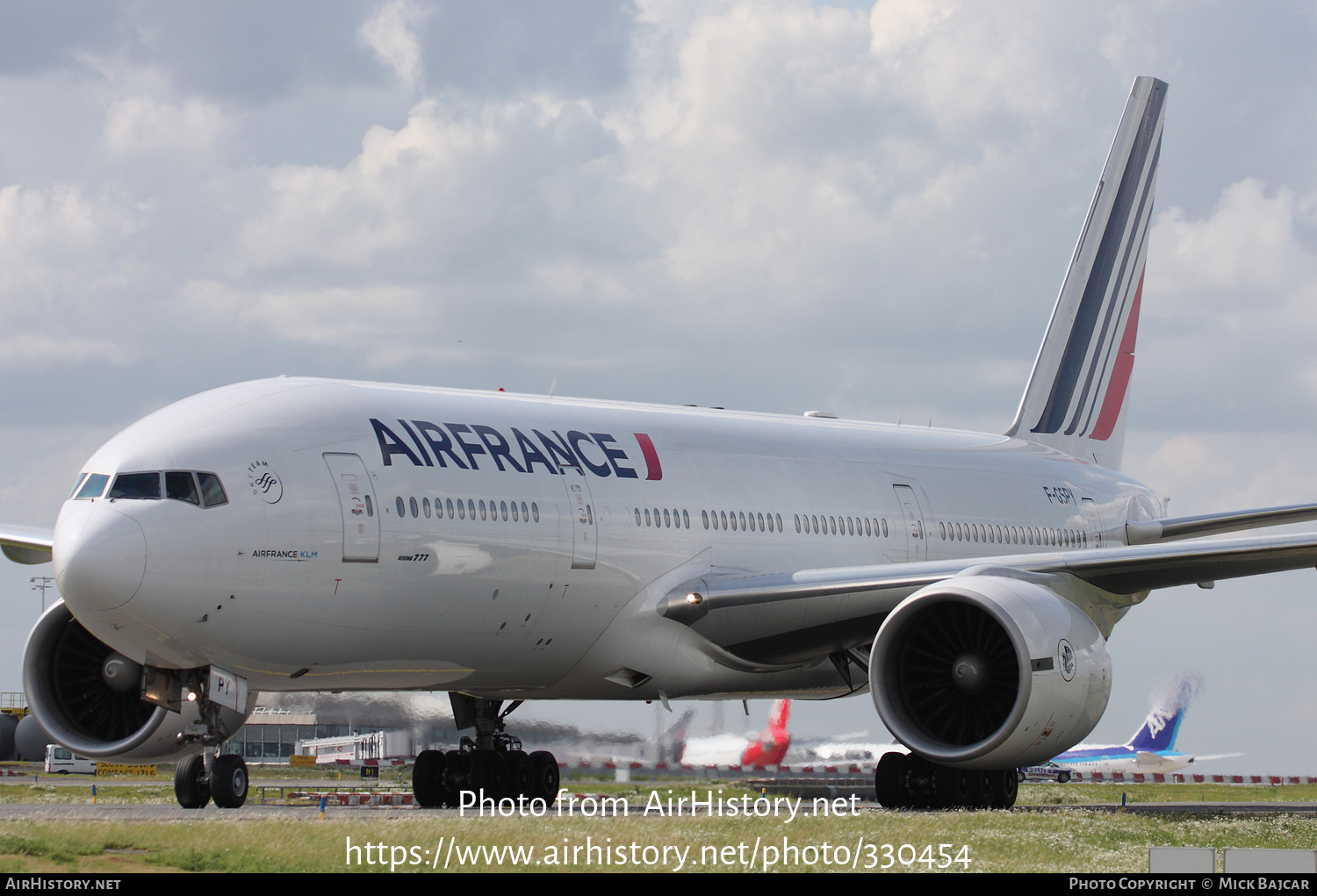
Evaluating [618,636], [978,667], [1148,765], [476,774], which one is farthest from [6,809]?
[1148,765]

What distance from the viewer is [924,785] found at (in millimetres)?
20156

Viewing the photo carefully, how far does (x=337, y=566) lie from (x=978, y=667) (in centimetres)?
621

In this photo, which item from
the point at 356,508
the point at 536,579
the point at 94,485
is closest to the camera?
the point at 94,485

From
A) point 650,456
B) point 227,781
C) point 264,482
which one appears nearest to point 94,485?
point 264,482

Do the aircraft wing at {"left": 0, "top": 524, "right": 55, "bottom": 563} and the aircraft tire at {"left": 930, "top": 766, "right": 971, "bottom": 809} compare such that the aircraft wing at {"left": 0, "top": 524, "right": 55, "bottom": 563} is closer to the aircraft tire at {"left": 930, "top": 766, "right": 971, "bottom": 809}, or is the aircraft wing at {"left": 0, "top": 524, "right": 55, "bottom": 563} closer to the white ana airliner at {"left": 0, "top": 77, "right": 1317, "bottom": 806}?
the white ana airliner at {"left": 0, "top": 77, "right": 1317, "bottom": 806}

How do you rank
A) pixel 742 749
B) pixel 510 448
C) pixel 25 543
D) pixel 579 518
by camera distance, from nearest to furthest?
pixel 510 448 < pixel 579 518 < pixel 25 543 < pixel 742 749

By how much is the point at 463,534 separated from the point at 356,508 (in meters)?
1.26

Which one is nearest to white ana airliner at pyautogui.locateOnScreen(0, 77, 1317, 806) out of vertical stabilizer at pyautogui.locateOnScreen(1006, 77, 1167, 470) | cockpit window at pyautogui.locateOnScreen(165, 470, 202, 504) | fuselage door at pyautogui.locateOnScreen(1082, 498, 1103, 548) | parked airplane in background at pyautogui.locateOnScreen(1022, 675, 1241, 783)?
cockpit window at pyautogui.locateOnScreen(165, 470, 202, 504)

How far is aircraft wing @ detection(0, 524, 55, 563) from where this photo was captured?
1891 centimetres

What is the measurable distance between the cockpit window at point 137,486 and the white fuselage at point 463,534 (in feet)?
0.28

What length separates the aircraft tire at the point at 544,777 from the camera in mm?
20875

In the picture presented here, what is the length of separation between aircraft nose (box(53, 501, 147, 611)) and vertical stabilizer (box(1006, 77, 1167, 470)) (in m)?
16.8

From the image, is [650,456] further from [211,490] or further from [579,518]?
[211,490]

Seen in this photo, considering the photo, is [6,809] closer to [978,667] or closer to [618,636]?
[618,636]
